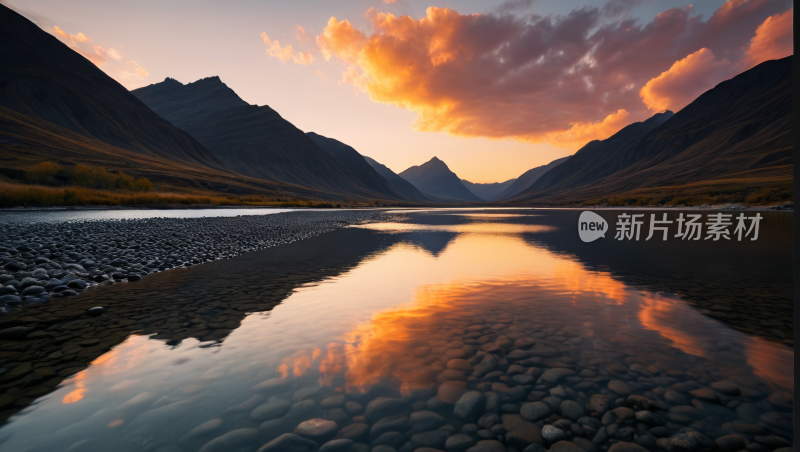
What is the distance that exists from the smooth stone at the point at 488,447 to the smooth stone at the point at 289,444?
2.17 meters

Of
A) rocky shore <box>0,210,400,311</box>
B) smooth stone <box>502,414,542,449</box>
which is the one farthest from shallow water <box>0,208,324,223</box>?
smooth stone <box>502,414,542,449</box>

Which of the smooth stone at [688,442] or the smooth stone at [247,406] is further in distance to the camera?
the smooth stone at [247,406]

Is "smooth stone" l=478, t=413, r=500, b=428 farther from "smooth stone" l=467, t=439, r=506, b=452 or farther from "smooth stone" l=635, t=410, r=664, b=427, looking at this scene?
"smooth stone" l=635, t=410, r=664, b=427

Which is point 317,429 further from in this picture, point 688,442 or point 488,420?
point 688,442

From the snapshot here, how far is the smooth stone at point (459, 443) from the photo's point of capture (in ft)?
16.2

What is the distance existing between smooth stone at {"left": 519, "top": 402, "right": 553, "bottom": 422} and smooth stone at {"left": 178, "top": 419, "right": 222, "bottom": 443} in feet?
15.4

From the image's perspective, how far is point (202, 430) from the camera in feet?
17.7

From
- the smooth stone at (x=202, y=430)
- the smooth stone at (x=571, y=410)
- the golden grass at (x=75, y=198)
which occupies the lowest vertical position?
the smooth stone at (x=202, y=430)

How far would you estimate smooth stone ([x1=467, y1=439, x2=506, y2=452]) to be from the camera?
4.88m

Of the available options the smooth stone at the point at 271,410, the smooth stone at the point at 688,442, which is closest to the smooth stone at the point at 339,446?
the smooth stone at the point at 271,410

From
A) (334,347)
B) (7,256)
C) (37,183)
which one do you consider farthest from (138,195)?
(334,347)
